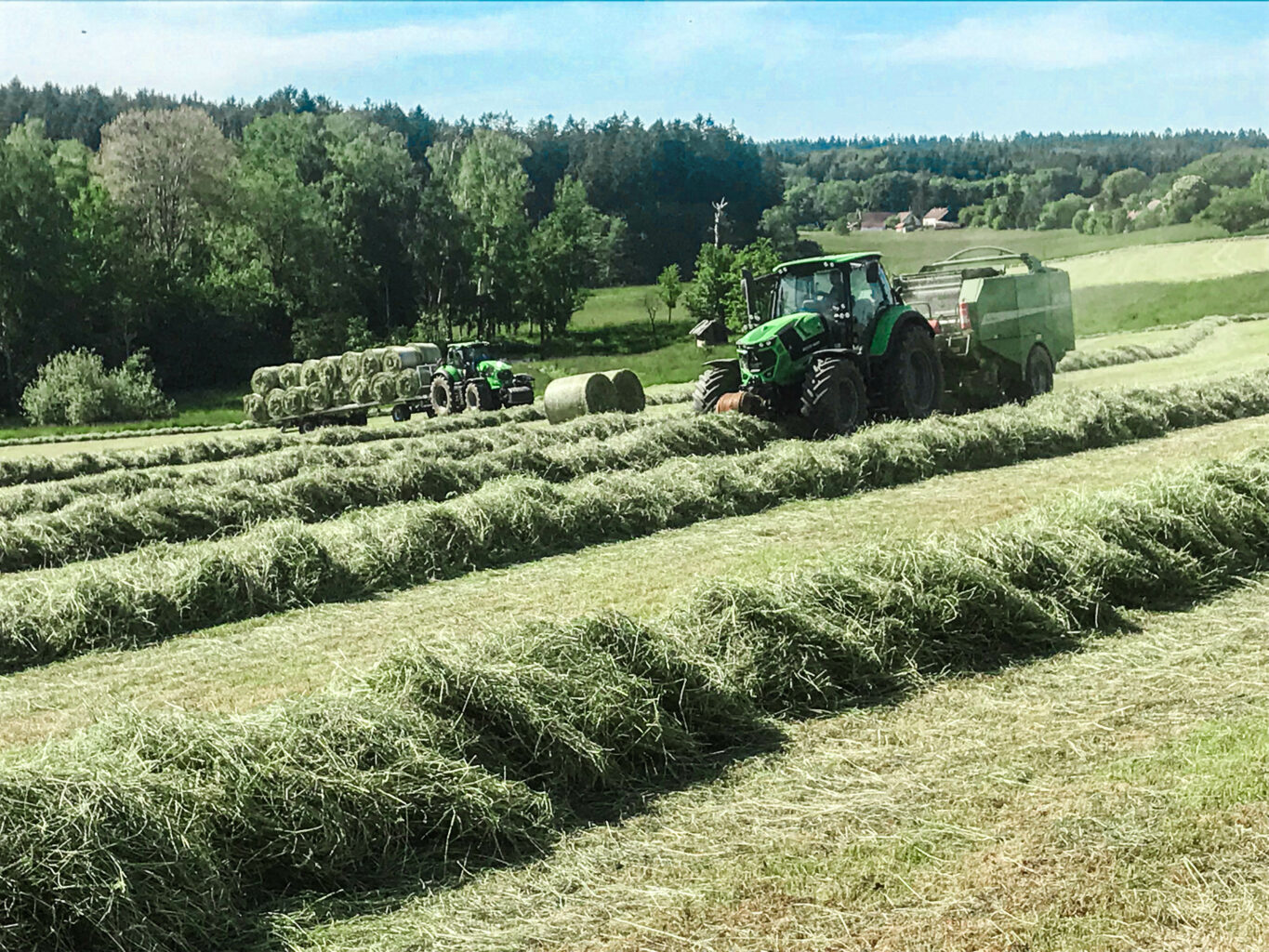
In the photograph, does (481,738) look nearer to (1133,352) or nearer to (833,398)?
(833,398)

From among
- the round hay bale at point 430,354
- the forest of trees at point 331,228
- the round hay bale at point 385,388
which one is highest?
the forest of trees at point 331,228

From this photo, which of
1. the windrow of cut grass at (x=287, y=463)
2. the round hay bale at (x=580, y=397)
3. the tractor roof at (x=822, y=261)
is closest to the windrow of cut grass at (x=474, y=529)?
the tractor roof at (x=822, y=261)

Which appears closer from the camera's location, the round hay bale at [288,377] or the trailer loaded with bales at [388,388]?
the trailer loaded with bales at [388,388]

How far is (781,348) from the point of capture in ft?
54.0

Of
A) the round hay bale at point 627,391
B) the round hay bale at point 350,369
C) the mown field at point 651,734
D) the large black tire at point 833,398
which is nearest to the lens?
the mown field at point 651,734

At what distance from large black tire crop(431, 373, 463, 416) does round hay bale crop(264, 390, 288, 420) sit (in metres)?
4.20

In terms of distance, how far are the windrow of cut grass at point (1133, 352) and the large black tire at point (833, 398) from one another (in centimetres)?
1327

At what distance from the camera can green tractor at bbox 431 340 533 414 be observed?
2912cm

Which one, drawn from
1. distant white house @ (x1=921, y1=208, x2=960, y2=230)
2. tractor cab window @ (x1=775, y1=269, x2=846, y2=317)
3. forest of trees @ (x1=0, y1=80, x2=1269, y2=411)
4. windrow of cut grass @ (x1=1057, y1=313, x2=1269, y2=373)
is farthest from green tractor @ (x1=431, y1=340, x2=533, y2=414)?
distant white house @ (x1=921, y1=208, x2=960, y2=230)

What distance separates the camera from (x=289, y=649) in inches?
309

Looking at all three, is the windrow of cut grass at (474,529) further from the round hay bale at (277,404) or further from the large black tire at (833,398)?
the round hay bale at (277,404)

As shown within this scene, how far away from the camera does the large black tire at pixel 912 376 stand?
17.0 metres

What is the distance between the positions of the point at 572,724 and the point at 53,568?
7.51 metres

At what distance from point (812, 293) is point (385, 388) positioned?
15793mm
